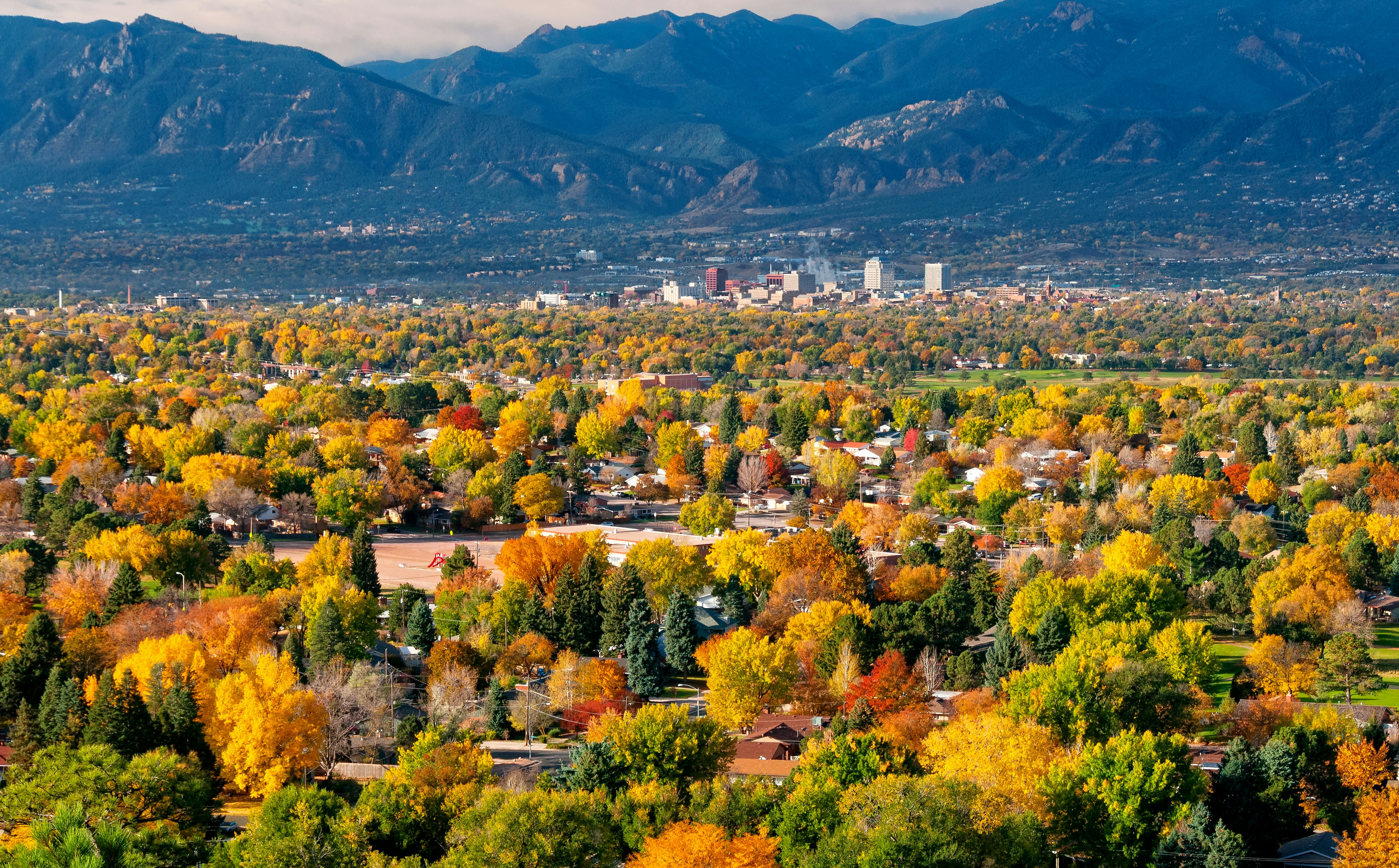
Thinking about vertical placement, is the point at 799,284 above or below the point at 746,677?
above

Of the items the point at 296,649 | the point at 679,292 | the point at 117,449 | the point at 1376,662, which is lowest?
the point at 1376,662

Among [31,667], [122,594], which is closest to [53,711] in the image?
[31,667]

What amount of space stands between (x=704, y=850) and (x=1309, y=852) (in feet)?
34.3

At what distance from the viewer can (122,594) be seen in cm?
3934

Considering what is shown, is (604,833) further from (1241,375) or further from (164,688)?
(1241,375)

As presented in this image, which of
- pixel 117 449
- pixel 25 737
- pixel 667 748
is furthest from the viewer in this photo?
pixel 117 449

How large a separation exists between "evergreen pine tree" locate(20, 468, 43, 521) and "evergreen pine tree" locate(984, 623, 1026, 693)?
101ft

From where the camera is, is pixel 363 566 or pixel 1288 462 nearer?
pixel 363 566

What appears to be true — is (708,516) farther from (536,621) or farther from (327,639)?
(327,639)

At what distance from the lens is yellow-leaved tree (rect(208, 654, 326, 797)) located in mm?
30672

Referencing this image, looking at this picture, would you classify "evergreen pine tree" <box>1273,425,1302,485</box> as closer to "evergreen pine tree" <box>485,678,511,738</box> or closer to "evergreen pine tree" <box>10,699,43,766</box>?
"evergreen pine tree" <box>485,678,511,738</box>

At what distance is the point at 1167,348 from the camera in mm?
Result: 118000

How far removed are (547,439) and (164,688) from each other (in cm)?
4136

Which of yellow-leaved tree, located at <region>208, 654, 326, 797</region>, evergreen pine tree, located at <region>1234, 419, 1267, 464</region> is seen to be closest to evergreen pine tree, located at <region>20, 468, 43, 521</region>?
yellow-leaved tree, located at <region>208, 654, 326, 797</region>
